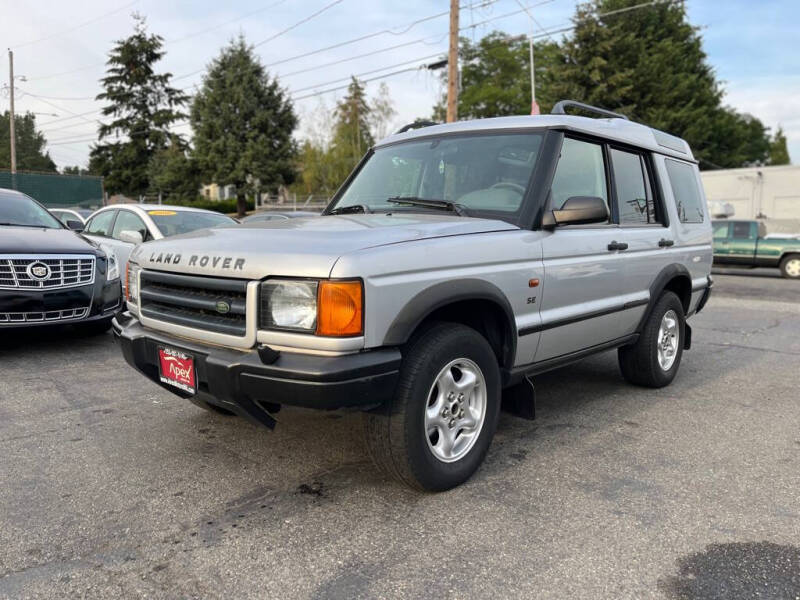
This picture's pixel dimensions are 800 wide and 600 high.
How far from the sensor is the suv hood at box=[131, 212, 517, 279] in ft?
8.75

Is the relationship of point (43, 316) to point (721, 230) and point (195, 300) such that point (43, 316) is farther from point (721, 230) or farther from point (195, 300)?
point (721, 230)

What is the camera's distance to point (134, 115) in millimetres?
52281

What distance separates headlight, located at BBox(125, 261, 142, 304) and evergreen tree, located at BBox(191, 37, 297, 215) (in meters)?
34.0

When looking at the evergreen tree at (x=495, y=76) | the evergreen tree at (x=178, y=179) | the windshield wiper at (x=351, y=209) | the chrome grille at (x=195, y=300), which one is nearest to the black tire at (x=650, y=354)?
the windshield wiper at (x=351, y=209)

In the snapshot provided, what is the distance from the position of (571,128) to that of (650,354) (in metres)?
2.05

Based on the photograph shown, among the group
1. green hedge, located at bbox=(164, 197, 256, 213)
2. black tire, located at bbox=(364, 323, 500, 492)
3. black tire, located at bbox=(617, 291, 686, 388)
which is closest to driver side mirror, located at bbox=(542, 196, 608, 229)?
black tire, located at bbox=(364, 323, 500, 492)

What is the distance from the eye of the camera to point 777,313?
395 inches

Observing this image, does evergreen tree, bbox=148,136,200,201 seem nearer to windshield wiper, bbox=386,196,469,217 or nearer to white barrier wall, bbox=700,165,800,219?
white barrier wall, bbox=700,165,800,219

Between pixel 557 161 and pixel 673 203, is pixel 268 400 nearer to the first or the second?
pixel 557 161

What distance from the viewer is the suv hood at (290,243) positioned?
2.67 metres

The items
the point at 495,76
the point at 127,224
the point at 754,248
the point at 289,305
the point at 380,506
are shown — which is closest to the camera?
the point at 289,305

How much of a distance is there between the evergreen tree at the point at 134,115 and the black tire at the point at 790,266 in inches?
1827

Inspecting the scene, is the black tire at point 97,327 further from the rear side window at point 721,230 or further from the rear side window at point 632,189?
the rear side window at point 721,230

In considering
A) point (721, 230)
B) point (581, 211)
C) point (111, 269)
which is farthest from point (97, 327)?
point (721, 230)
